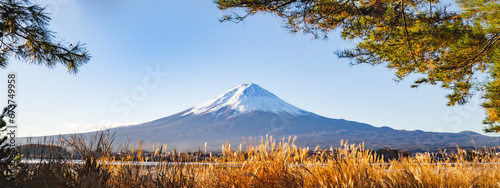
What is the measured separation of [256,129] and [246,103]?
124 ft

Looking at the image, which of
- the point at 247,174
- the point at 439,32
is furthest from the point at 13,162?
the point at 439,32

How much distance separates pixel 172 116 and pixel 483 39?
15079cm

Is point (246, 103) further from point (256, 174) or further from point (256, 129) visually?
point (256, 174)

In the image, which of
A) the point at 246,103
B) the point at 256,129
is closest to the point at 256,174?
the point at 256,129

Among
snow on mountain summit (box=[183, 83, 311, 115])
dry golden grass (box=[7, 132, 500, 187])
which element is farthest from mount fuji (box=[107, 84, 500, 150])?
dry golden grass (box=[7, 132, 500, 187])

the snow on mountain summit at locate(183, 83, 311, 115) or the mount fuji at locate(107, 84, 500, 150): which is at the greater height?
the snow on mountain summit at locate(183, 83, 311, 115)

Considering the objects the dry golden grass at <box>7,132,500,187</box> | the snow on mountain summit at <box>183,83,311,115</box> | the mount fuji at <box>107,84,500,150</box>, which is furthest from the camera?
the snow on mountain summit at <box>183,83,311,115</box>

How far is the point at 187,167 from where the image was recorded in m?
5.28

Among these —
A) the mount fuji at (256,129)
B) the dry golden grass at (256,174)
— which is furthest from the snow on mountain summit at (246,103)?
the dry golden grass at (256,174)

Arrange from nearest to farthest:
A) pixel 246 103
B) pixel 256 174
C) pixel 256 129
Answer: pixel 256 174 < pixel 256 129 < pixel 246 103

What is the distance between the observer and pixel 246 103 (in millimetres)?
171875

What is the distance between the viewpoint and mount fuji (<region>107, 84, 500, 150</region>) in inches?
4862

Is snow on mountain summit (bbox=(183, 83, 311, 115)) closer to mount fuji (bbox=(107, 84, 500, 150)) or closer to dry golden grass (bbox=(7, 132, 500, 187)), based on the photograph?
mount fuji (bbox=(107, 84, 500, 150))

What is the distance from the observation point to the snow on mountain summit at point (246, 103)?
162m
